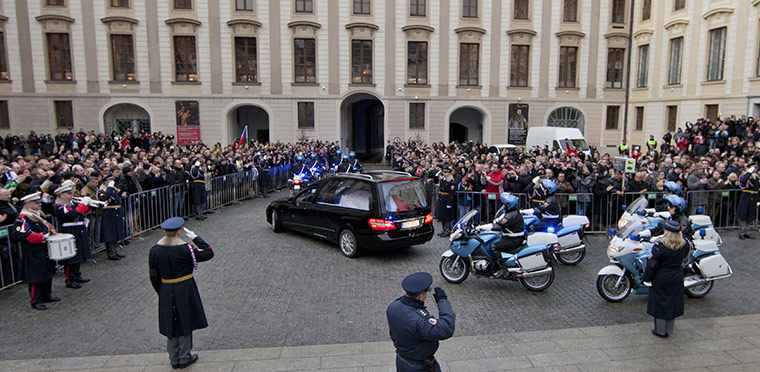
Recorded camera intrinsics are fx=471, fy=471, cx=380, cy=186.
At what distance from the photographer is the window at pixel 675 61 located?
1141 inches

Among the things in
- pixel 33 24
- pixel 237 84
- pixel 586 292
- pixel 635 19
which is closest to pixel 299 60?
pixel 237 84

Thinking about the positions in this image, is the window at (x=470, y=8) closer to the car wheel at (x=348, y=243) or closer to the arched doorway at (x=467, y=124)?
the arched doorway at (x=467, y=124)

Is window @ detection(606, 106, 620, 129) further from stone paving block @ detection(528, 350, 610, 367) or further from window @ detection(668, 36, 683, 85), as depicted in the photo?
stone paving block @ detection(528, 350, 610, 367)

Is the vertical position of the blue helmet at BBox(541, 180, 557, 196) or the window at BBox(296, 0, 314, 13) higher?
the window at BBox(296, 0, 314, 13)

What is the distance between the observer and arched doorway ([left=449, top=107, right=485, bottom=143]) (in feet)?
119

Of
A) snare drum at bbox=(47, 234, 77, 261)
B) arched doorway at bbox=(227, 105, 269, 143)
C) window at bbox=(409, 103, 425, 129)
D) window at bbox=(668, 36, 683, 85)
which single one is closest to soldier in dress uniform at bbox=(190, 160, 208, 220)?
snare drum at bbox=(47, 234, 77, 261)

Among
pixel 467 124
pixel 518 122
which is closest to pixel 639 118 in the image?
pixel 518 122

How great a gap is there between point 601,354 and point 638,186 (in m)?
7.85

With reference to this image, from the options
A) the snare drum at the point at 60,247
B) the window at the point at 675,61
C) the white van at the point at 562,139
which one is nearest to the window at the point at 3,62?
the snare drum at the point at 60,247

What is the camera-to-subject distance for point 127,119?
3200 centimetres

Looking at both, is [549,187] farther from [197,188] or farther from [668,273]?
[197,188]

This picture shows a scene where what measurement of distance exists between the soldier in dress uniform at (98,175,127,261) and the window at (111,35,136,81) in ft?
80.2

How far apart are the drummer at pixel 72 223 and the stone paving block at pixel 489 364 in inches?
257

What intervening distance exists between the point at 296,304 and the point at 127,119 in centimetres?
3000
